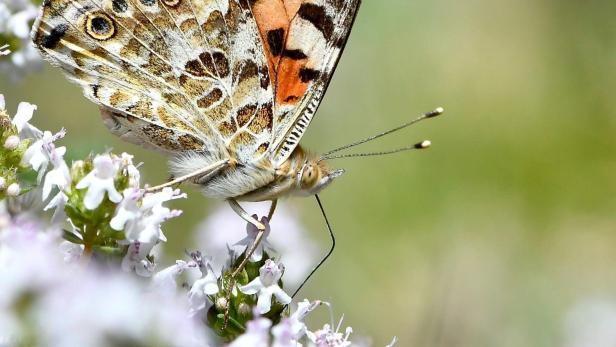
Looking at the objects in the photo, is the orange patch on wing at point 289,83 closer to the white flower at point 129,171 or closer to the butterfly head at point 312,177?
the butterfly head at point 312,177

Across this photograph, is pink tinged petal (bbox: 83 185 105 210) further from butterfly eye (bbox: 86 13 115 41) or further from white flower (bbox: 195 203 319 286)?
white flower (bbox: 195 203 319 286)

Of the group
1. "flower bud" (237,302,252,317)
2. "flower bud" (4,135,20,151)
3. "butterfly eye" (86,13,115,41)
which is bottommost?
"flower bud" (237,302,252,317)

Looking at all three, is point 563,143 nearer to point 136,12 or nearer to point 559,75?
point 559,75

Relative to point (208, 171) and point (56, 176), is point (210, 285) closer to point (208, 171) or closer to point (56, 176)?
point (56, 176)

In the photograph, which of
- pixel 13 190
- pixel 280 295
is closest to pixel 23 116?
pixel 13 190

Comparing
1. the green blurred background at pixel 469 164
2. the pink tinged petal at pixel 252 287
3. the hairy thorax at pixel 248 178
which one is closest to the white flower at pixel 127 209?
the pink tinged petal at pixel 252 287

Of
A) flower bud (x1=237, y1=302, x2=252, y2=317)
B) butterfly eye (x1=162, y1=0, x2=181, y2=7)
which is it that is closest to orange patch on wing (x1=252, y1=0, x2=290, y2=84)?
butterfly eye (x1=162, y1=0, x2=181, y2=7)

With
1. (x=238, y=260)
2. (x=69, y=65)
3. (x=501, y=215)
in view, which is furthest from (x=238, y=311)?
(x=501, y=215)
